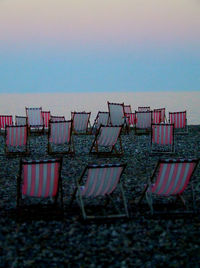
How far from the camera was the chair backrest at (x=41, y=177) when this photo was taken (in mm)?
4105

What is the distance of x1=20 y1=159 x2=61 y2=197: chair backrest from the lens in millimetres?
4105

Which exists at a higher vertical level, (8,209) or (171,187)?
(171,187)

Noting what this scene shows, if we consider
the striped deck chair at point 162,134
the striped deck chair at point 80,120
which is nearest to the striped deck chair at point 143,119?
the striped deck chair at point 80,120

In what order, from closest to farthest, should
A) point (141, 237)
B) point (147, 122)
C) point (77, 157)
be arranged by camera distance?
point (141, 237), point (77, 157), point (147, 122)

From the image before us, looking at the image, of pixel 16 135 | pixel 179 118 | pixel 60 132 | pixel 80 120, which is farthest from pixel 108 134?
pixel 179 118

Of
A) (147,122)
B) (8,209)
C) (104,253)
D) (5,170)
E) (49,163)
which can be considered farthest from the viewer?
(147,122)

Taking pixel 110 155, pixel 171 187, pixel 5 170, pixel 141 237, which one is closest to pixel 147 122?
pixel 110 155

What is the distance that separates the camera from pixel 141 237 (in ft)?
12.2

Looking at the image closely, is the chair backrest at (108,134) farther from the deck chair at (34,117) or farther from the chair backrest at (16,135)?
the deck chair at (34,117)

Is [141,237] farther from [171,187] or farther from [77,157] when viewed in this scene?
[77,157]

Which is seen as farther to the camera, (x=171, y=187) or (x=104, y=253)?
(x=171, y=187)

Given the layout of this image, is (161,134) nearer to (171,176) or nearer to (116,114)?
(116,114)

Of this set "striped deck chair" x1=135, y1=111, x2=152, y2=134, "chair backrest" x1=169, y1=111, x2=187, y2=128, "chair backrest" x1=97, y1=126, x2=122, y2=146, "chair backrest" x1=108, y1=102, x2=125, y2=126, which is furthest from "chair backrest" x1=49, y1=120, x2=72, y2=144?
"chair backrest" x1=169, y1=111, x2=187, y2=128

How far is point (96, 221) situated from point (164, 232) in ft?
2.31
